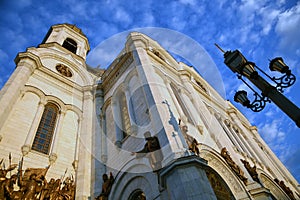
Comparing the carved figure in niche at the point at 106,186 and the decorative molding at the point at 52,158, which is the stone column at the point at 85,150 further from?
the decorative molding at the point at 52,158

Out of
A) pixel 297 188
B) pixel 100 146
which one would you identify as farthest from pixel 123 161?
pixel 297 188

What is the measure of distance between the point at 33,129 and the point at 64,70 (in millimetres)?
7520

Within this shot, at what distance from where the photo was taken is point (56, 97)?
13.3 m

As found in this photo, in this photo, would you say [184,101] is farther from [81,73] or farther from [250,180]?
[81,73]

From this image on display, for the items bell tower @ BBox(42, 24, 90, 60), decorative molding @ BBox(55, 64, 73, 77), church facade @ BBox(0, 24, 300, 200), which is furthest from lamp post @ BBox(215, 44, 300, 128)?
bell tower @ BBox(42, 24, 90, 60)

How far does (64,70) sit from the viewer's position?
16.8 meters

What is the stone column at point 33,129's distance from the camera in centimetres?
926

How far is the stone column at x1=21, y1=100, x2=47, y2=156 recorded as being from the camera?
9.26 metres

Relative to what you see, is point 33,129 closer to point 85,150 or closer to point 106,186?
point 85,150

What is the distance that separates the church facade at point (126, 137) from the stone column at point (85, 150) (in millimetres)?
51

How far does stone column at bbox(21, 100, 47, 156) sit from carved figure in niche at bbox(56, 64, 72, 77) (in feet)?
15.4

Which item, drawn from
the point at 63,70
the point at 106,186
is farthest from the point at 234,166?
the point at 63,70

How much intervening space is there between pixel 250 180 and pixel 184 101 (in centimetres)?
528

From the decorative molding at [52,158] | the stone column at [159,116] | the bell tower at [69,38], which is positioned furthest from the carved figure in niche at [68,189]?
the bell tower at [69,38]
